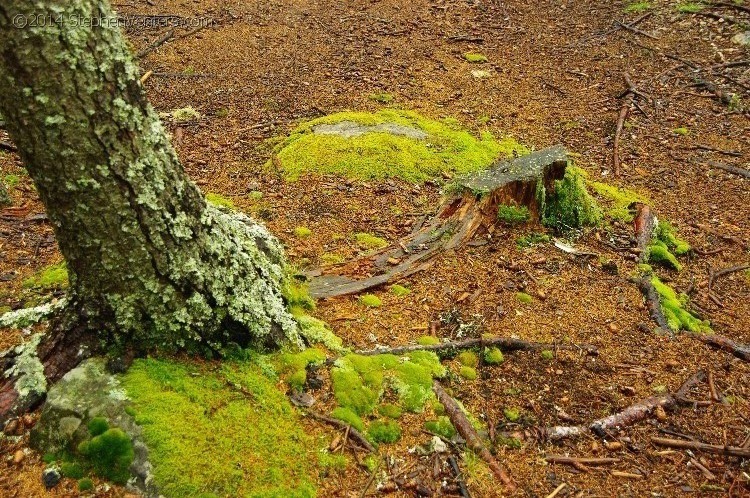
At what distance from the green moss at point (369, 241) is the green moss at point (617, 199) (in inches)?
125

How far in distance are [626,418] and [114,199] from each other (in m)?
3.78

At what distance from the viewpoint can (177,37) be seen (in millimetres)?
11883

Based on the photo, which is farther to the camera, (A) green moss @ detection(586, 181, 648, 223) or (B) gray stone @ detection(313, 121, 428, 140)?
(B) gray stone @ detection(313, 121, 428, 140)

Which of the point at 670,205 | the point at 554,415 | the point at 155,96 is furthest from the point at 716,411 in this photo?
the point at 155,96

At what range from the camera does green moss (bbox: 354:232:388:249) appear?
5953 millimetres

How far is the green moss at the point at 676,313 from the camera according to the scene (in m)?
5.20

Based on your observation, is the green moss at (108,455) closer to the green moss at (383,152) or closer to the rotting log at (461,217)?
the rotting log at (461,217)

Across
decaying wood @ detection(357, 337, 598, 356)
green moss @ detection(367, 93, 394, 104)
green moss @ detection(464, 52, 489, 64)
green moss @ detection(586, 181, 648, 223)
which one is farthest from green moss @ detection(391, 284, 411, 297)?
green moss @ detection(464, 52, 489, 64)

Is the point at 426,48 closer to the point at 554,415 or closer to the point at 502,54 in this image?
the point at 502,54

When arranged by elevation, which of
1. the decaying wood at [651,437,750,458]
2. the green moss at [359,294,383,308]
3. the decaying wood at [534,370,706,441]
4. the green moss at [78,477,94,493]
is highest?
the green moss at [78,477,94,493]

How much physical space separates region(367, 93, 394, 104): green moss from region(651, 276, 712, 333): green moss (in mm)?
5649

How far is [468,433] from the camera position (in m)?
3.65

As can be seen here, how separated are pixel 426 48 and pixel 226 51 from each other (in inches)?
172

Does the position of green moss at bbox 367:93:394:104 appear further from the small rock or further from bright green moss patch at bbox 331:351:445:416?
the small rock
